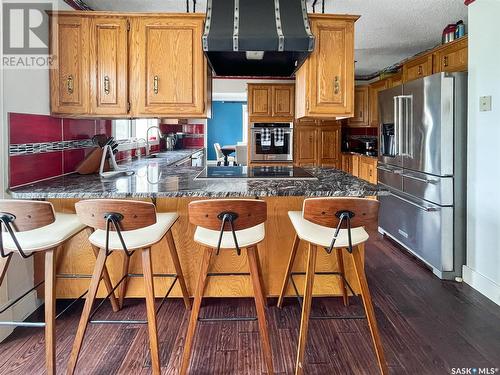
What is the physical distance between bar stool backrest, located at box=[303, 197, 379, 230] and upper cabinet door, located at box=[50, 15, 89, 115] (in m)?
1.90

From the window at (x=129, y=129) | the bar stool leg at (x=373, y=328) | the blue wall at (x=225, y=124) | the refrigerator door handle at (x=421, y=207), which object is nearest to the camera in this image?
the bar stool leg at (x=373, y=328)

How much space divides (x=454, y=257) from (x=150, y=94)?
2.73 meters

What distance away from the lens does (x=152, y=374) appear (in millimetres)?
1814

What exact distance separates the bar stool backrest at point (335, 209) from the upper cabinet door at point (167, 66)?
4.56 feet

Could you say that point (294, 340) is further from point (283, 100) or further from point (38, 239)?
point (283, 100)

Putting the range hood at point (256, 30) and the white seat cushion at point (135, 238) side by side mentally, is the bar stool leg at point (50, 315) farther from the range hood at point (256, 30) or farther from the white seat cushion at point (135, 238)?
the range hood at point (256, 30)

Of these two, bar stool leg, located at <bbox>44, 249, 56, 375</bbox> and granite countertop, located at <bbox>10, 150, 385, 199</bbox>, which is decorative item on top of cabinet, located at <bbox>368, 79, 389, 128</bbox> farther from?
bar stool leg, located at <bbox>44, 249, 56, 375</bbox>

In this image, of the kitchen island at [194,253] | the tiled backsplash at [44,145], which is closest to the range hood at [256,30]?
the kitchen island at [194,253]

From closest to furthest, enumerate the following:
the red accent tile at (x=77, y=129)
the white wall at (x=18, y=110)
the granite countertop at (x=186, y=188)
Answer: the granite countertop at (x=186, y=188) < the white wall at (x=18, y=110) < the red accent tile at (x=77, y=129)

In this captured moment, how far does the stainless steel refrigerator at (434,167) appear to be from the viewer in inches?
118

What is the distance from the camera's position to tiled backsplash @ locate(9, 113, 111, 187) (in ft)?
7.54

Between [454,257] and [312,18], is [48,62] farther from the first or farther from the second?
[454,257]

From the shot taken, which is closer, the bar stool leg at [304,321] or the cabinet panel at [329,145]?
the bar stool leg at [304,321]

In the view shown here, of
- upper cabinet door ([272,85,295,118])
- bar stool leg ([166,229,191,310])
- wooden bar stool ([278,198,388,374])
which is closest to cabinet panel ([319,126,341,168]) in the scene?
upper cabinet door ([272,85,295,118])
